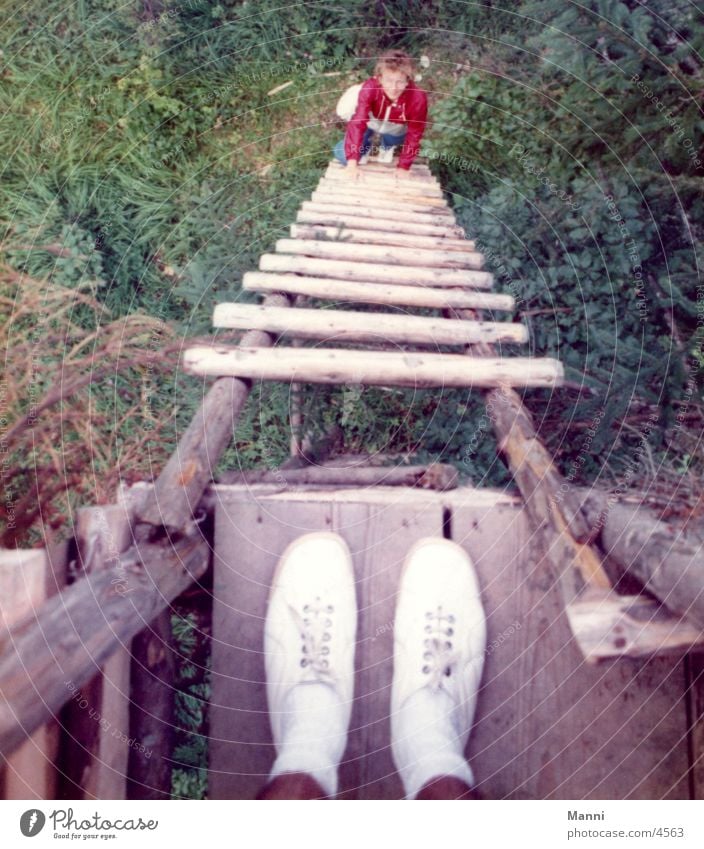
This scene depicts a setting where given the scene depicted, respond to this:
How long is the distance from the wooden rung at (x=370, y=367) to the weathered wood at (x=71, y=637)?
203mm

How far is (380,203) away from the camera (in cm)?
89

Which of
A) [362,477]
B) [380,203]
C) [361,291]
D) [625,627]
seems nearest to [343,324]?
[361,291]

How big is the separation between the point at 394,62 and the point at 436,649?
0.79 metres

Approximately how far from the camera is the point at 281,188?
0.86 metres

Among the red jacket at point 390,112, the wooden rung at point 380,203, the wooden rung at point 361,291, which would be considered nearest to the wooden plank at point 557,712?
the wooden rung at point 361,291

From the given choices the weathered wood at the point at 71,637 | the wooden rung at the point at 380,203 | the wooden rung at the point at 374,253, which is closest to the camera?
the weathered wood at the point at 71,637

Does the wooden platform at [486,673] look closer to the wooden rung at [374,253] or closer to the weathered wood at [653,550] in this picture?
the weathered wood at [653,550]

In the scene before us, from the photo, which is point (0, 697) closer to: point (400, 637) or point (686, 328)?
point (400, 637)

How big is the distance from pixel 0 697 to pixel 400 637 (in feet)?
1.18

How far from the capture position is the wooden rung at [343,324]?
26.4 inches

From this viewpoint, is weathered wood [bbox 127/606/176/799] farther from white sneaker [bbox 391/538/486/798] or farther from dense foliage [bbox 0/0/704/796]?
white sneaker [bbox 391/538/486/798]

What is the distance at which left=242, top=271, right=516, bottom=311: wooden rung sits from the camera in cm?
73

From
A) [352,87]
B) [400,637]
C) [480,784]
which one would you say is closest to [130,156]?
[352,87]

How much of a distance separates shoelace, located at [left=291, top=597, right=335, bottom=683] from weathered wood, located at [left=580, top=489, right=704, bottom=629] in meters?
0.28
